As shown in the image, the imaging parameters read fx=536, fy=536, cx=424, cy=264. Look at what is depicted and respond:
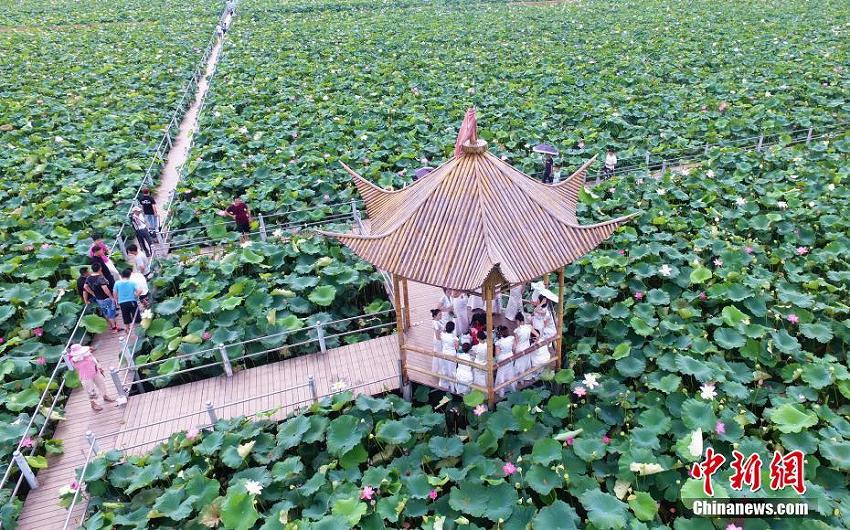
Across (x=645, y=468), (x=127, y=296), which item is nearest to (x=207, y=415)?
Answer: (x=127, y=296)

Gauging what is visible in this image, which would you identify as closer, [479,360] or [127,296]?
[479,360]

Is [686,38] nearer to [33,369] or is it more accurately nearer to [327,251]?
[327,251]

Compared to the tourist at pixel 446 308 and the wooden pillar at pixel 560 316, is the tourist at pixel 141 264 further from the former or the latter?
the wooden pillar at pixel 560 316

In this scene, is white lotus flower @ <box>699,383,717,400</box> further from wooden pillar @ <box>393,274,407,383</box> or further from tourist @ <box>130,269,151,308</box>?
tourist @ <box>130,269,151,308</box>

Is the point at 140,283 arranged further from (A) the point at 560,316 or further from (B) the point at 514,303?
(A) the point at 560,316

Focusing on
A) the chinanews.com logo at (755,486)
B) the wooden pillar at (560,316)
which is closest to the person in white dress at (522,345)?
the wooden pillar at (560,316)
